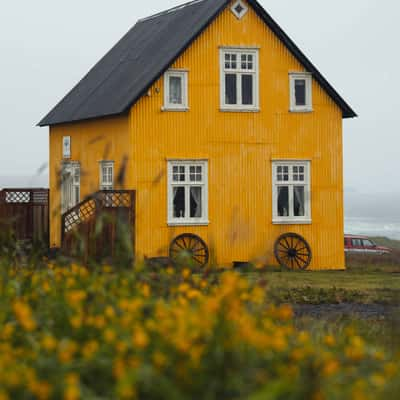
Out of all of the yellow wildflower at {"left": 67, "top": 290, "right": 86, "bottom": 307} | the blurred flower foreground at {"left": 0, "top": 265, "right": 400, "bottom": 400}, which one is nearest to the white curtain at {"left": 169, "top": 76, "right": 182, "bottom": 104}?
the blurred flower foreground at {"left": 0, "top": 265, "right": 400, "bottom": 400}

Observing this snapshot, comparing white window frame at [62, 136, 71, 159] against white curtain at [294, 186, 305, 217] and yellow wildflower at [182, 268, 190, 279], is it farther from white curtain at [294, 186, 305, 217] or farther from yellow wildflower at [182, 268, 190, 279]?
yellow wildflower at [182, 268, 190, 279]

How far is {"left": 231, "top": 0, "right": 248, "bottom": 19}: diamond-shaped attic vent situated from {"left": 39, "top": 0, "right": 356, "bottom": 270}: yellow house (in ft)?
0.10

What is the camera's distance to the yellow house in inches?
1187

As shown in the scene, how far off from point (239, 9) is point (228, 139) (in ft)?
11.6

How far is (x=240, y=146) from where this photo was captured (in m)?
31.2

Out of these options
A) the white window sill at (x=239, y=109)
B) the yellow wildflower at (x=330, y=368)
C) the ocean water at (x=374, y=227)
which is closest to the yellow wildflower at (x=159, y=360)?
the yellow wildflower at (x=330, y=368)

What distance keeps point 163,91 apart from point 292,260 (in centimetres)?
581

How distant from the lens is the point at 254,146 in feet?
103

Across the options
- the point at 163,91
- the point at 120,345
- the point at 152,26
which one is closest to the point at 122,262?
the point at 120,345

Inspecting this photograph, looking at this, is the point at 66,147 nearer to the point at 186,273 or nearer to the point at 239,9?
the point at 239,9

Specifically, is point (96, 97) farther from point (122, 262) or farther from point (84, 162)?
point (122, 262)

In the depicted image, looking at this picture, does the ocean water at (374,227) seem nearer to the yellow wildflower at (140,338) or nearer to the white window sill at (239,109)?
the white window sill at (239,109)

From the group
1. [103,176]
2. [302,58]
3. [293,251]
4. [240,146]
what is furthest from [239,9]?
[293,251]

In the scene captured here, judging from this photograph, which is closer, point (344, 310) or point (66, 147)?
point (344, 310)
